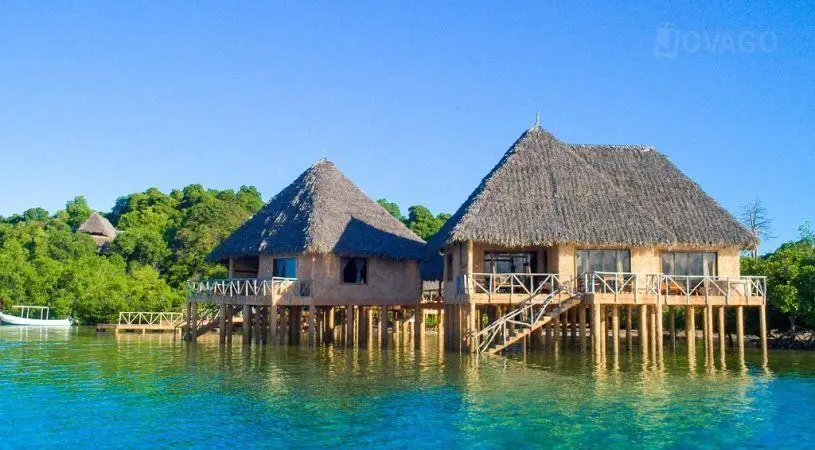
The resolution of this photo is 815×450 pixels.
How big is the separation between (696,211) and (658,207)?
1094mm

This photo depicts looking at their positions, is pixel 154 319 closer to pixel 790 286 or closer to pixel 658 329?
pixel 658 329

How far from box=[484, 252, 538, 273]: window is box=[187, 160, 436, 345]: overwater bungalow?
3.56 m

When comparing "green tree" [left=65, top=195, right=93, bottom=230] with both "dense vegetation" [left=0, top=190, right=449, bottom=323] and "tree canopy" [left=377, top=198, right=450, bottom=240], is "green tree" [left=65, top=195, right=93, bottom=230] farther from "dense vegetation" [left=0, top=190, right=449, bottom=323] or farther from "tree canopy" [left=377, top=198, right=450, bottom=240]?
"tree canopy" [left=377, top=198, right=450, bottom=240]

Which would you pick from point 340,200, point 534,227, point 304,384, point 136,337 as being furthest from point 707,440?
point 136,337

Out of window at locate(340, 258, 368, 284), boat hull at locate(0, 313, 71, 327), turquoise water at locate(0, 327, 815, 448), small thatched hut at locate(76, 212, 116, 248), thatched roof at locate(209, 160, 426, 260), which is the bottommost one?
turquoise water at locate(0, 327, 815, 448)

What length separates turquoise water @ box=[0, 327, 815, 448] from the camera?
1105 centimetres

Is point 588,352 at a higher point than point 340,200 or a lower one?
lower

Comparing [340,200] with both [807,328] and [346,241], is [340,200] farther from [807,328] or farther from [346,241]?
[807,328]

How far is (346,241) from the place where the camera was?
25844mm

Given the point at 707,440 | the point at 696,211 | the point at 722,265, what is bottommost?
the point at 707,440

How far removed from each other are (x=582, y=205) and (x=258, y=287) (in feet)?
34.4

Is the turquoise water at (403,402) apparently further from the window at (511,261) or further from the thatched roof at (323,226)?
the thatched roof at (323,226)

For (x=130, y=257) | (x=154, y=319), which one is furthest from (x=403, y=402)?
(x=130, y=257)

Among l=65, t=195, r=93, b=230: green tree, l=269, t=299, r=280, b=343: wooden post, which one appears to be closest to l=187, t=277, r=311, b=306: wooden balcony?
l=269, t=299, r=280, b=343: wooden post
